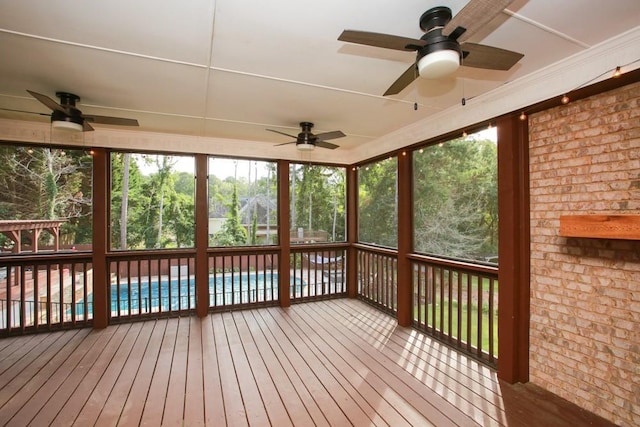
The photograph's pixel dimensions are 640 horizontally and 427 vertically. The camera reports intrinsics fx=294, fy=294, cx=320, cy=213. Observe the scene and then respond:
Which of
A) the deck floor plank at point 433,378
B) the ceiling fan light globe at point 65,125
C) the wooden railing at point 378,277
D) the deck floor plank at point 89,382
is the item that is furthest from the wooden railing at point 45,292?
the wooden railing at point 378,277

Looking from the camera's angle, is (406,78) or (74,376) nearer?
(406,78)

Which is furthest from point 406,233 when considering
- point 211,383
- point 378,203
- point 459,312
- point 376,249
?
point 211,383

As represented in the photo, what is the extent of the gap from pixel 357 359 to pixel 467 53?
2.86m

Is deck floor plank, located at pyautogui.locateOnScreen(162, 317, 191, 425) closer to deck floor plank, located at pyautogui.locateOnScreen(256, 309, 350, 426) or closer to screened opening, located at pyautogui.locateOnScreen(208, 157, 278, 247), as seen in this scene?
deck floor plank, located at pyautogui.locateOnScreen(256, 309, 350, 426)

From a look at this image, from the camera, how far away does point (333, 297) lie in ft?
17.6

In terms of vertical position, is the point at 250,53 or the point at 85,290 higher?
the point at 250,53

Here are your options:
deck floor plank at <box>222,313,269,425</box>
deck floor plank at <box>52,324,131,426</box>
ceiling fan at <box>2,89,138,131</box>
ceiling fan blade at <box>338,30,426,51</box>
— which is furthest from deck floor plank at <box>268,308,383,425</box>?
ceiling fan at <box>2,89,138,131</box>

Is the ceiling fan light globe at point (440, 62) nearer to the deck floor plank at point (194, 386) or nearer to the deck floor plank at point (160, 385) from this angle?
the deck floor plank at point (194, 386)

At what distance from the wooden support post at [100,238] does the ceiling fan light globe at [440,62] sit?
13.9ft

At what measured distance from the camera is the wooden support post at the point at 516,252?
8.79 feet

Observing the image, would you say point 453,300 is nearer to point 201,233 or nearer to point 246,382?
point 246,382

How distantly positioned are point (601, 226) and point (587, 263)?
1.34 feet

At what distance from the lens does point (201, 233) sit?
14.7 ft

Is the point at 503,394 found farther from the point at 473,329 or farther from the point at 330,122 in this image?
the point at 330,122
